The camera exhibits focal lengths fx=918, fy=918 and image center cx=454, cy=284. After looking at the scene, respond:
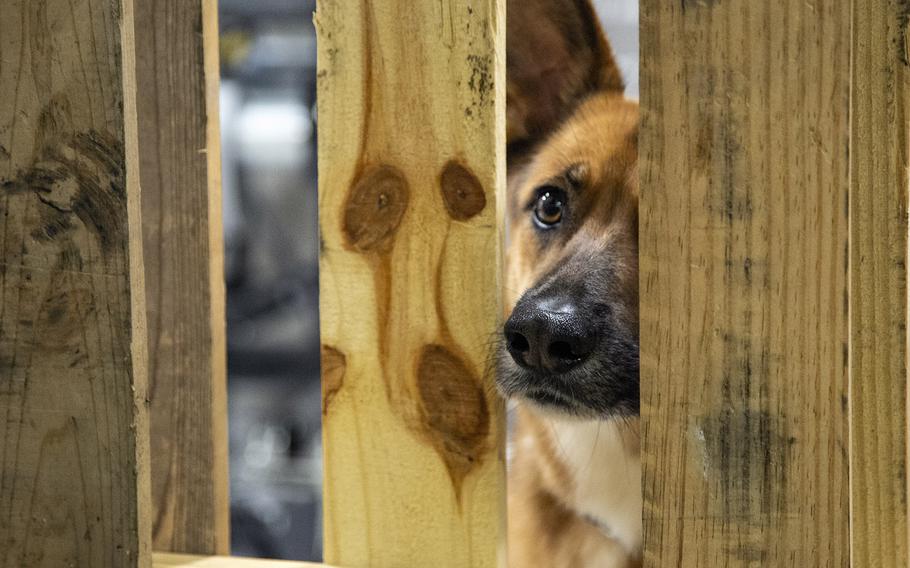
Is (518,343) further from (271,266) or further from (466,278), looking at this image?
(271,266)

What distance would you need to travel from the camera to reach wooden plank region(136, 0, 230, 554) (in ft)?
4.75

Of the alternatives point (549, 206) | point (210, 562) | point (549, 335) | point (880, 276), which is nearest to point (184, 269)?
point (210, 562)

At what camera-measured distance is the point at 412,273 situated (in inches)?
47.2

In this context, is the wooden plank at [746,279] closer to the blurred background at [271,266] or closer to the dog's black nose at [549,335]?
the dog's black nose at [549,335]

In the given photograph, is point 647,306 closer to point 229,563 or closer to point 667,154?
point 667,154

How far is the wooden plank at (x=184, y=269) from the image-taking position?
145 centimetres

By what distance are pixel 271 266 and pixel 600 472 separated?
2062 millimetres

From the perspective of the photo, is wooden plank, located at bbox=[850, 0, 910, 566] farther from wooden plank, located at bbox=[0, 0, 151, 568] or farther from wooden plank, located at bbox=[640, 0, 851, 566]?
wooden plank, located at bbox=[0, 0, 151, 568]

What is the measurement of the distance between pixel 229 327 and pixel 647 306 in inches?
110

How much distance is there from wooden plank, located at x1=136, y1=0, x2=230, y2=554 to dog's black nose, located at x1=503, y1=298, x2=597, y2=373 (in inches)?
19.0

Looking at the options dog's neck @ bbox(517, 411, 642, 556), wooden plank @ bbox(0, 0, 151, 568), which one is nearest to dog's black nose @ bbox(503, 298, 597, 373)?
dog's neck @ bbox(517, 411, 642, 556)

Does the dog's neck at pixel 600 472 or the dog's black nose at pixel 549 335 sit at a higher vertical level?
the dog's black nose at pixel 549 335

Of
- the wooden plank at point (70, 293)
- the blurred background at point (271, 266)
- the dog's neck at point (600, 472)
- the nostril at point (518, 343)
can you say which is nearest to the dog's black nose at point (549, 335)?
the nostril at point (518, 343)

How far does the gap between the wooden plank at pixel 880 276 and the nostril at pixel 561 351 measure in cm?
54
